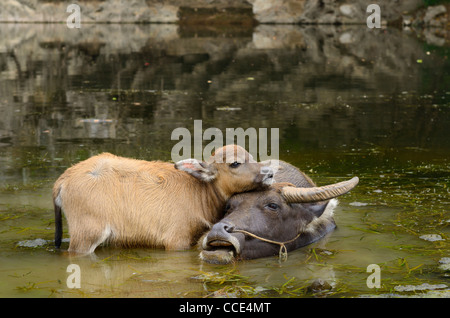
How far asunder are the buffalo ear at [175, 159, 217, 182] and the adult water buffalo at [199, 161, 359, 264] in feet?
0.95

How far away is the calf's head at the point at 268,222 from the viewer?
571 centimetres

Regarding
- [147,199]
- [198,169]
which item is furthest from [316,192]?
[147,199]

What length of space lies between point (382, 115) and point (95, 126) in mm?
5079

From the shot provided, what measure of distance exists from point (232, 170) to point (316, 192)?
0.76m

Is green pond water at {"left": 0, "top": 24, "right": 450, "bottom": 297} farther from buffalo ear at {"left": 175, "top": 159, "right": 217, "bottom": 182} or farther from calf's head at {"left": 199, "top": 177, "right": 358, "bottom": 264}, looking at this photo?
buffalo ear at {"left": 175, "top": 159, "right": 217, "bottom": 182}

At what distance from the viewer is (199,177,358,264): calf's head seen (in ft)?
18.7

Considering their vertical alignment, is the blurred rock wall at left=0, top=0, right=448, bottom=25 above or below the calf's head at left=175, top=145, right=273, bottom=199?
above

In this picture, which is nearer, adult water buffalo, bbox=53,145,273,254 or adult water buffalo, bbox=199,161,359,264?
adult water buffalo, bbox=199,161,359,264

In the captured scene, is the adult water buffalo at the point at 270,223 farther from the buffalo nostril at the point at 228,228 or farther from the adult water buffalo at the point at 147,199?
the adult water buffalo at the point at 147,199

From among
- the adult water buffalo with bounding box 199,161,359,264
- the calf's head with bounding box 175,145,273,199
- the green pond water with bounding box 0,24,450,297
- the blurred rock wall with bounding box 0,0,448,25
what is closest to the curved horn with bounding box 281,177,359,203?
the adult water buffalo with bounding box 199,161,359,264

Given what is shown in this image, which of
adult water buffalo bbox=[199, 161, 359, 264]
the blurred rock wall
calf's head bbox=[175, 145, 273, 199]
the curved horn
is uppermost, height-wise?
the blurred rock wall

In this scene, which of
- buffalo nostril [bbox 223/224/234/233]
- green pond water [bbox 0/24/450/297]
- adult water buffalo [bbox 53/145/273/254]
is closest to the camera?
green pond water [bbox 0/24/450/297]

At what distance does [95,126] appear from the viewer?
1135cm

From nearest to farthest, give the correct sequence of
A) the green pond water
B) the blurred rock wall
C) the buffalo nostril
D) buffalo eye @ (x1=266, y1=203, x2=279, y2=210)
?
the green pond water < the buffalo nostril < buffalo eye @ (x1=266, y1=203, x2=279, y2=210) < the blurred rock wall
